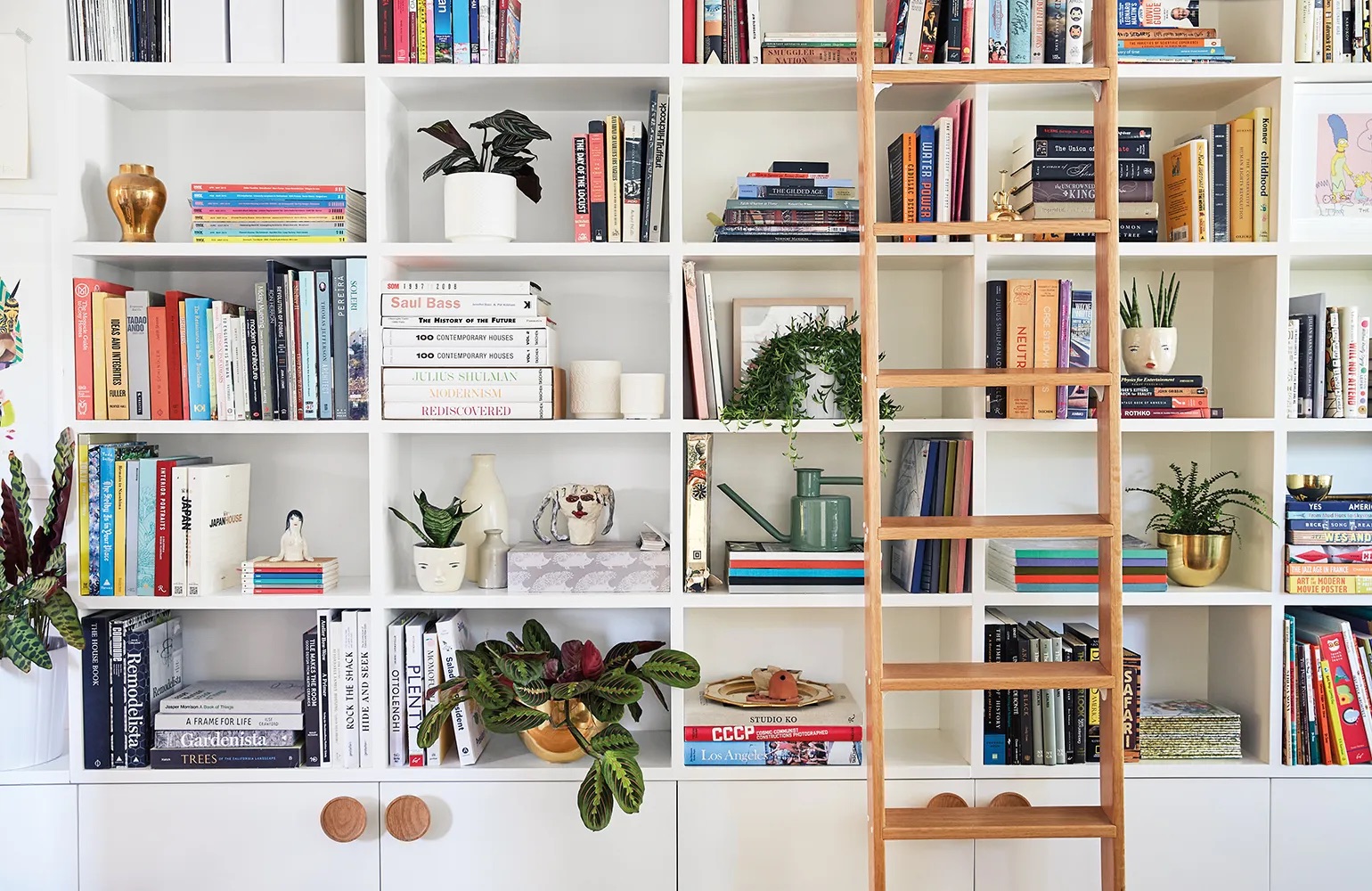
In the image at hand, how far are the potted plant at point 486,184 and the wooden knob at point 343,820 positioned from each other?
1.20 m

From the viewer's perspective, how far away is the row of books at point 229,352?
1.97m

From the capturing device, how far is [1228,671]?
218 centimetres

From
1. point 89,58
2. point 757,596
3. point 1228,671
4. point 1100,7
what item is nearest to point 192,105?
point 89,58

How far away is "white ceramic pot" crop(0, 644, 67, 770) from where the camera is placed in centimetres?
203

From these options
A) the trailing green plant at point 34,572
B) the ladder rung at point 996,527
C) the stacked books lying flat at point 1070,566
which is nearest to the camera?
the ladder rung at point 996,527

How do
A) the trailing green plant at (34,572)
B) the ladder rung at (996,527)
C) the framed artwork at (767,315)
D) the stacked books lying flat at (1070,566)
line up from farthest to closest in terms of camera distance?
the framed artwork at (767,315) → the stacked books lying flat at (1070,566) → the trailing green plant at (34,572) → the ladder rung at (996,527)

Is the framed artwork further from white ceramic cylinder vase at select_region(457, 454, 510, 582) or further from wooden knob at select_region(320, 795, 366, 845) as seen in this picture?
wooden knob at select_region(320, 795, 366, 845)

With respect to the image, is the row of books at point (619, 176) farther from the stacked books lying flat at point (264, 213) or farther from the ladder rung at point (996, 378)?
the ladder rung at point (996, 378)

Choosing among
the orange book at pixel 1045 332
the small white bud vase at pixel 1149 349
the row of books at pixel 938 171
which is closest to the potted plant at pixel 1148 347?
the small white bud vase at pixel 1149 349

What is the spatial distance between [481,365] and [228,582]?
74cm

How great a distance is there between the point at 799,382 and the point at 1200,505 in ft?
3.18

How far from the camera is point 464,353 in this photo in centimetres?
198

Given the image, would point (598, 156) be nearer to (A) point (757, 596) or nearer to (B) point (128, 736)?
(A) point (757, 596)

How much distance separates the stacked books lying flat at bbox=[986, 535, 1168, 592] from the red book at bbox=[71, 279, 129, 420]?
196 cm
